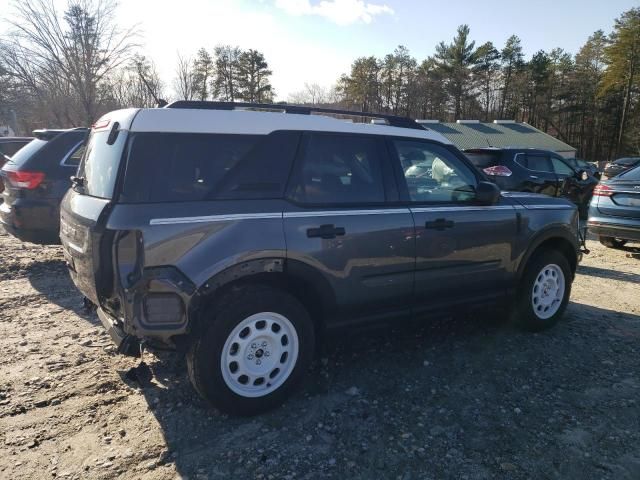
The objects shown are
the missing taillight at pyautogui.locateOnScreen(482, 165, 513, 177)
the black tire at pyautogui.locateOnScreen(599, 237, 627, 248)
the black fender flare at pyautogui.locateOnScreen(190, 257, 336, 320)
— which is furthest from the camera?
the missing taillight at pyautogui.locateOnScreen(482, 165, 513, 177)

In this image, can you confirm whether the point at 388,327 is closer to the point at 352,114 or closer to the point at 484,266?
the point at 484,266

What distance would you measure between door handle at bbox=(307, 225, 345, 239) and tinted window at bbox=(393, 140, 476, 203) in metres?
0.80

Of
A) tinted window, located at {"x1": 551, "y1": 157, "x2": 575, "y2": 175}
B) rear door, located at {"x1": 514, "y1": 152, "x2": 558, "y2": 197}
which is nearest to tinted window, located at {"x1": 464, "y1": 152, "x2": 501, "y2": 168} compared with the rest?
rear door, located at {"x1": 514, "y1": 152, "x2": 558, "y2": 197}

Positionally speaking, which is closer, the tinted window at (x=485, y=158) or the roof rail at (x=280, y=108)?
the roof rail at (x=280, y=108)

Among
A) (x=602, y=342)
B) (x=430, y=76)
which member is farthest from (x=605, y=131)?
(x=602, y=342)

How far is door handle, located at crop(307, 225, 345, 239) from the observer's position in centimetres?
304

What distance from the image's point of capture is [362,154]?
3475 mm

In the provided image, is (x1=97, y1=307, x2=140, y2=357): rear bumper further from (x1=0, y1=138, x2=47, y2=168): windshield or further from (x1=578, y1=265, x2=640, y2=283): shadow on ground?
(x1=578, y1=265, x2=640, y2=283): shadow on ground

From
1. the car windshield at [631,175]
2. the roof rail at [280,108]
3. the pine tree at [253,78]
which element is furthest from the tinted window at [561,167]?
the pine tree at [253,78]

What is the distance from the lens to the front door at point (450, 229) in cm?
363

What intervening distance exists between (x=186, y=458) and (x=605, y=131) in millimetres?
69252

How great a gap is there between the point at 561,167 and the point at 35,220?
35.4ft

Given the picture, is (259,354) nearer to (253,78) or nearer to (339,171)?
(339,171)

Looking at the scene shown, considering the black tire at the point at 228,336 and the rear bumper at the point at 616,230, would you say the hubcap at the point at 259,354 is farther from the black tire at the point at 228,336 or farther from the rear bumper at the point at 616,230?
the rear bumper at the point at 616,230
